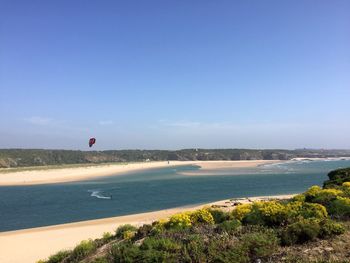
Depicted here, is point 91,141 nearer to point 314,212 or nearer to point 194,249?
point 194,249

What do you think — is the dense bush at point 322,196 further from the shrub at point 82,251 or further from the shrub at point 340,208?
the shrub at point 82,251

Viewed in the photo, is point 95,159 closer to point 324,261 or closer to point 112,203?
point 112,203

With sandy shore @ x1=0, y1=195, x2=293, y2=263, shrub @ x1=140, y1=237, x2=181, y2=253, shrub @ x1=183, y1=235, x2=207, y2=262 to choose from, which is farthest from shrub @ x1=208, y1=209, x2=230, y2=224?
sandy shore @ x1=0, y1=195, x2=293, y2=263

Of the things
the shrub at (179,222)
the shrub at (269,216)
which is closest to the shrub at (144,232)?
the shrub at (179,222)

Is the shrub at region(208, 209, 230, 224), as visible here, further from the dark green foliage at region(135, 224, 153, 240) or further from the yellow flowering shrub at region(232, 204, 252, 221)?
the dark green foliage at region(135, 224, 153, 240)

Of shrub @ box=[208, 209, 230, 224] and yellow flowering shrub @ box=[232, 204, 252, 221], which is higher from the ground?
yellow flowering shrub @ box=[232, 204, 252, 221]

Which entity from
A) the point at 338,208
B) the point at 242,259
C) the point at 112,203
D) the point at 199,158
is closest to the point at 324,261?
the point at 242,259
